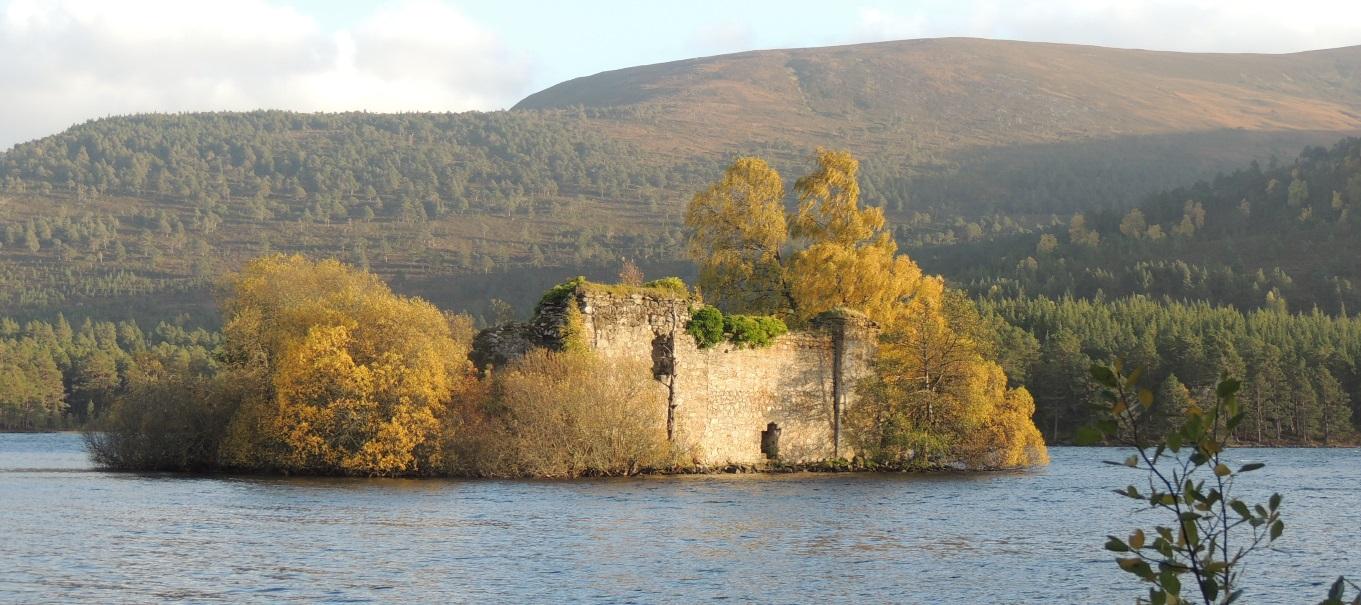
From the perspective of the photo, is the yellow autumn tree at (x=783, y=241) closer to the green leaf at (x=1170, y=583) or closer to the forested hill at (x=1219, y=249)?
the green leaf at (x=1170, y=583)

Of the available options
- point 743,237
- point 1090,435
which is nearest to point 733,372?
point 743,237

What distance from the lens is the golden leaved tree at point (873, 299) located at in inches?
1775

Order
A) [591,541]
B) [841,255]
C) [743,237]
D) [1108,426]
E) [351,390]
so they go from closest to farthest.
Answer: [1108,426], [591,541], [351,390], [841,255], [743,237]

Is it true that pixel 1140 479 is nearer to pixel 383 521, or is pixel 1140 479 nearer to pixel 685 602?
pixel 383 521

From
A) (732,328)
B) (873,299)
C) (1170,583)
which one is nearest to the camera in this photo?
(1170,583)

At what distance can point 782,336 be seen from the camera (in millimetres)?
43594

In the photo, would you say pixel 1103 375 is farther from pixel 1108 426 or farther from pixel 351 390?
pixel 351 390

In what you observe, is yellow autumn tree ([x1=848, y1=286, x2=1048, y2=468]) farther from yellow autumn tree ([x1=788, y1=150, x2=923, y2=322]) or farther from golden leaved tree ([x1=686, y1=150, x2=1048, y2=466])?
yellow autumn tree ([x1=788, y1=150, x2=923, y2=322])

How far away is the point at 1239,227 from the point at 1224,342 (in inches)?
2766

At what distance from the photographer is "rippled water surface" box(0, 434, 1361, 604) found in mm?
20016

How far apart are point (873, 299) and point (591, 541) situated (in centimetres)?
2400

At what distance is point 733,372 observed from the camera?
42.7m

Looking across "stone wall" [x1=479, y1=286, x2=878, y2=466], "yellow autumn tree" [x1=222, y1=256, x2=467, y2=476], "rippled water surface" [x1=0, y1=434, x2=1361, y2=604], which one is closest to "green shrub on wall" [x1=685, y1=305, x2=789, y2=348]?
"stone wall" [x1=479, y1=286, x2=878, y2=466]

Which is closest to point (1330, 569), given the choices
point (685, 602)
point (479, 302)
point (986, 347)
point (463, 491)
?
point (685, 602)
